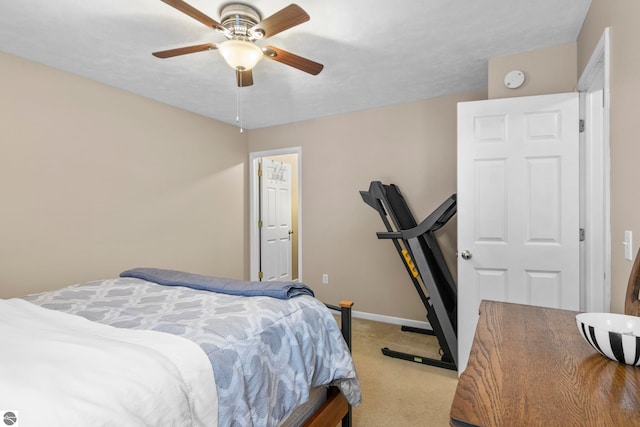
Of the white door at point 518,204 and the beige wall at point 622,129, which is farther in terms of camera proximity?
the white door at point 518,204

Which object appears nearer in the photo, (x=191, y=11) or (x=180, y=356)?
(x=180, y=356)

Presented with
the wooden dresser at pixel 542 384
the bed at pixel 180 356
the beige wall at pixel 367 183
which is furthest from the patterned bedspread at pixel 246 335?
the beige wall at pixel 367 183

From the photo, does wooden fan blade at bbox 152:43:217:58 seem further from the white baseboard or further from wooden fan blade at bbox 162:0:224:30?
the white baseboard

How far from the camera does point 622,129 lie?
56.8 inches

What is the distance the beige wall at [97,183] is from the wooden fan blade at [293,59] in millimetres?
1961

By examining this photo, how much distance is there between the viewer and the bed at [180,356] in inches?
35.9

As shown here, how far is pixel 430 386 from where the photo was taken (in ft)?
7.84

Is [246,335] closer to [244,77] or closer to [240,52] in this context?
[240,52]

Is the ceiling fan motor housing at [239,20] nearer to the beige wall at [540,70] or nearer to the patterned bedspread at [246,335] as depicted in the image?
the patterned bedspread at [246,335]

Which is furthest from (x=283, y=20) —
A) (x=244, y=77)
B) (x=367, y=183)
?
(x=367, y=183)

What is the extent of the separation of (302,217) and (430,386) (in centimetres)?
248

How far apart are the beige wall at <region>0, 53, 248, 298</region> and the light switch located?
12.1ft

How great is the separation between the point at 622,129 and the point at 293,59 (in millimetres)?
1723

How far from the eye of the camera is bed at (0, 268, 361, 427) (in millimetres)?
912
